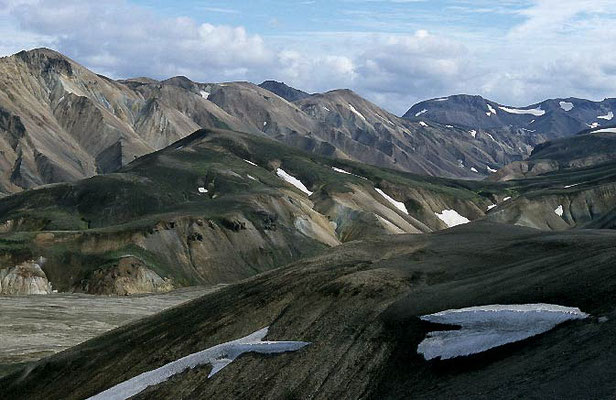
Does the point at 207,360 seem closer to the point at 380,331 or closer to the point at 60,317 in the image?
the point at 380,331

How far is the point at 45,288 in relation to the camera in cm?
11144

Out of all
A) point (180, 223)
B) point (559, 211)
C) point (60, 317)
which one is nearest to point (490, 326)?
point (60, 317)

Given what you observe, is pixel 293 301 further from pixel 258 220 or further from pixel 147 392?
pixel 258 220

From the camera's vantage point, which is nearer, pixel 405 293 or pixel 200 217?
pixel 405 293

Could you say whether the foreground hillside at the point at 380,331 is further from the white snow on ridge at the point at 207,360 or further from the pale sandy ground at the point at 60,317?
the pale sandy ground at the point at 60,317

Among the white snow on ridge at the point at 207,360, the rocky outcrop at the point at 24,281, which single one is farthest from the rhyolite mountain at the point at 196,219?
the white snow on ridge at the point at 207,360

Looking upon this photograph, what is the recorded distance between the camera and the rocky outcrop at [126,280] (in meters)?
112

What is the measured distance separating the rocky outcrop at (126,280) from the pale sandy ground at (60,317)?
8202 millimetres

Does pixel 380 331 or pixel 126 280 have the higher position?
pixel 380 331

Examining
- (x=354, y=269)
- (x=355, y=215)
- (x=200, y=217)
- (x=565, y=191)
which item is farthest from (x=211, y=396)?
(x=565, y=191)

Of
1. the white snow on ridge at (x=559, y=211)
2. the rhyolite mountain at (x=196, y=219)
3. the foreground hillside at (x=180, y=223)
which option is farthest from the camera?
the white snow on ridge at (x=559, y=211)

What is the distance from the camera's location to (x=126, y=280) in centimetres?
11431

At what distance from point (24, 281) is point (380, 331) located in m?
87.0

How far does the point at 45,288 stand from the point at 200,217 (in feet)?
105
